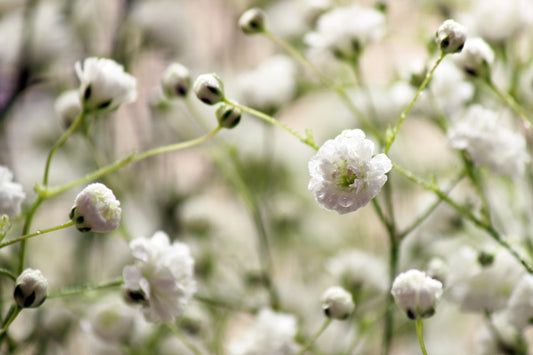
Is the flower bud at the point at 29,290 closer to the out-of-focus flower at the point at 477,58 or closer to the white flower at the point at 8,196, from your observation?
the white flower at the point at 8,196

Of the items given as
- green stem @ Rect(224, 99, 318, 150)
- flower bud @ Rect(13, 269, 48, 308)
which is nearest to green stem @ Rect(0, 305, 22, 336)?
flower bud @ Rect(13, 269, 48, 308)

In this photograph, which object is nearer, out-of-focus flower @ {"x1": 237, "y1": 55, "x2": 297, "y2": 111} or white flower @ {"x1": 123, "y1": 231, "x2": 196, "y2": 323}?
white flower @ {"x1": 123, "y1": 231, "x2": 196, "y2": 323}

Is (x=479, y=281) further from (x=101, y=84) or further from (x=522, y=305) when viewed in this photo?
(x=101, y=84)

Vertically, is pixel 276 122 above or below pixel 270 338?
above

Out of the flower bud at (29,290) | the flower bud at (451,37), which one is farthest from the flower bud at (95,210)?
the flower bud at (451,37)

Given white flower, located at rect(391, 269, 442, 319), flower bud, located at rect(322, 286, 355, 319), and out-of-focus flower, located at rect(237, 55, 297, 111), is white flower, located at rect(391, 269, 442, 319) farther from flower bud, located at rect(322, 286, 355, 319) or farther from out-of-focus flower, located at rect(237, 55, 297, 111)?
out-of-focus flower, located at rect(237, 55, 297, 111)

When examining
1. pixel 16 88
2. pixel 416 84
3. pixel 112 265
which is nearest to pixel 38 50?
pixel 16 88

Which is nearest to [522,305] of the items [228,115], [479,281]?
[479,281]

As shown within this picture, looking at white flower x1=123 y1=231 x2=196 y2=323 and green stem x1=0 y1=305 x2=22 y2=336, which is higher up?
green stem x1=0 y1=305 x2=22 y2=336
